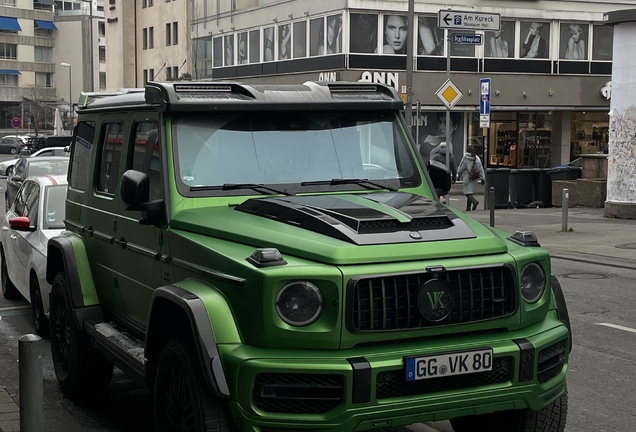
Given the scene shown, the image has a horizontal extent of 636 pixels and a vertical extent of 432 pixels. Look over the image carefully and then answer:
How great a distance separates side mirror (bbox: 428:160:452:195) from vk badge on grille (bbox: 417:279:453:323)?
177 centimetres

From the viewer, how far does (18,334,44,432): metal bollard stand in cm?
444

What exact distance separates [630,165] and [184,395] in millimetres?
18578

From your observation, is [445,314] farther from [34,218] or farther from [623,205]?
[623,205]

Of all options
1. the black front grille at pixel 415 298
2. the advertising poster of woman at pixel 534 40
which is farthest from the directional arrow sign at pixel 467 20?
the advertising poster of woman at pixel 534 40

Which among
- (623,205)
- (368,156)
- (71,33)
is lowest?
(623,205)

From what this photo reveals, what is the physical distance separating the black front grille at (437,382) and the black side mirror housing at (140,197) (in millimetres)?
1773

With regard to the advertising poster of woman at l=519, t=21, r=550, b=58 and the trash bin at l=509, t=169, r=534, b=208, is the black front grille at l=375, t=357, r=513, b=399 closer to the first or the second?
the trash bin at l=509, t=169, r=534, b=208

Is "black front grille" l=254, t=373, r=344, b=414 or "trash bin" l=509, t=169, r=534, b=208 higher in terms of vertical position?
"black front grille" l=254, t=373, r=344, b=414

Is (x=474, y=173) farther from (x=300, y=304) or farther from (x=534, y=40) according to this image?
(x=300, y=304)

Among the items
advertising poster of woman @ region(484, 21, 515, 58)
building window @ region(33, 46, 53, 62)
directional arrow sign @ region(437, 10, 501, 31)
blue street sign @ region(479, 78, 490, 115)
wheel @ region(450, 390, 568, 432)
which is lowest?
wheel @ region(450, 390, 568, 432)

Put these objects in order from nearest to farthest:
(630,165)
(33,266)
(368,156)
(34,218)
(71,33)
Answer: (368,156) → (33,266) → (34,218) → (630,165) → (71,33)

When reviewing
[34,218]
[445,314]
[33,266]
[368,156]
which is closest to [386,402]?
[445,314]

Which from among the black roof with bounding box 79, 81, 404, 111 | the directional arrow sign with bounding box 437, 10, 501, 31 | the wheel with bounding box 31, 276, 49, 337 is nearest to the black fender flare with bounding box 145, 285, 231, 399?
the black roof with bounding box 79, 81, 404, 111

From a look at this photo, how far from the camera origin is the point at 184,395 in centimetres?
469
